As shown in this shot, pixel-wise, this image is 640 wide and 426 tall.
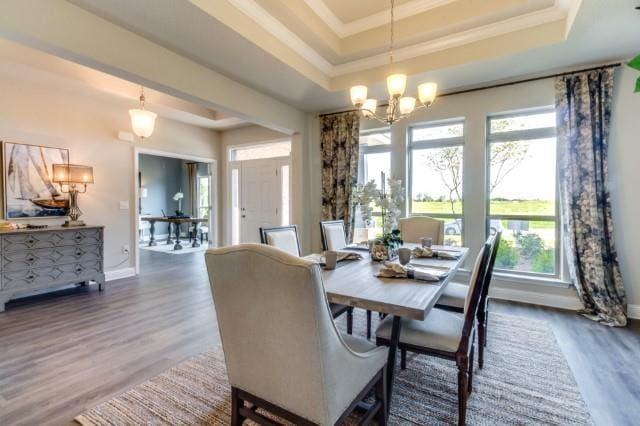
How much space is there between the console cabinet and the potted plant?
3871 millimetres

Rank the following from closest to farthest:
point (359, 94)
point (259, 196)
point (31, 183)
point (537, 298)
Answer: point (359, 94) < point (537, 298) < point (31, 183) < point (259, 196)

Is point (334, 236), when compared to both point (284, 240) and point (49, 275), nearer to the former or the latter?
point (284, 240)

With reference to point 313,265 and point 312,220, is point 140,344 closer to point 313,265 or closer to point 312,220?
point 313,265

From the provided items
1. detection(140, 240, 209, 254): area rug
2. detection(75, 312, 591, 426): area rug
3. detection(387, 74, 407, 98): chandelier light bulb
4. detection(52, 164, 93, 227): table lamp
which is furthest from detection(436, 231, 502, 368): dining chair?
detection(140, 240, 209, 254): area rug

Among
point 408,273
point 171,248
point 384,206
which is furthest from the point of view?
point 171,248

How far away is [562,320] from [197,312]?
12.7ft

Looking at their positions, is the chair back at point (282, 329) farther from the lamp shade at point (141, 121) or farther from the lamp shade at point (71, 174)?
the lamp shade at point (71, 174)

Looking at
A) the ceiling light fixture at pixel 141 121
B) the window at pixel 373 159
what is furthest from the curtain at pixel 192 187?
the window at pixel 373 159

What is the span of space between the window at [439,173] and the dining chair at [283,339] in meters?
3.32

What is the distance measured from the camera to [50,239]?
3.71 m

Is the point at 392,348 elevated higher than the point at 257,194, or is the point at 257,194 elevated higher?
the point at 257,194

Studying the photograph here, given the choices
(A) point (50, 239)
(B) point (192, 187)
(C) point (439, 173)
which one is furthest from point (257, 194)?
(B) point (192, 187)

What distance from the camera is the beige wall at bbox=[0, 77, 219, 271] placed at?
3838mm

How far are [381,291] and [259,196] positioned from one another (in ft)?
15.8
